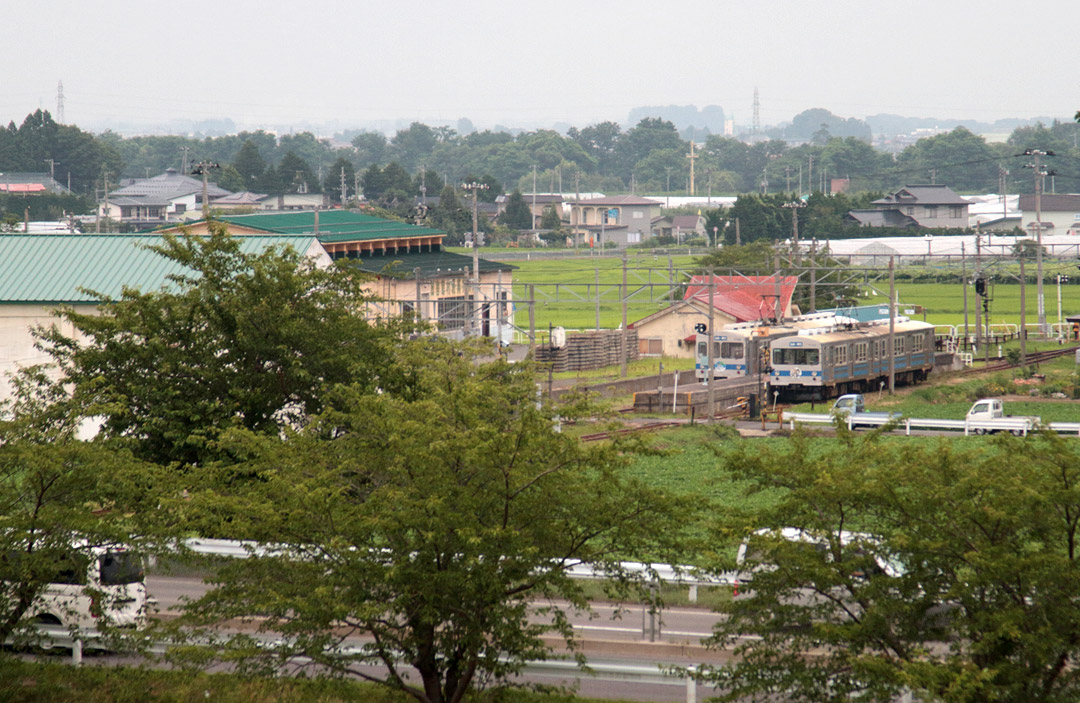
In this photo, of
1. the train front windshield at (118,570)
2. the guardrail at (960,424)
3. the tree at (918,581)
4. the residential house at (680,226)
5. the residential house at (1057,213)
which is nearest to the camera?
the tree at (918,581)

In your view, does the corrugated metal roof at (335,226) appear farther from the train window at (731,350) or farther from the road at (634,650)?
the road at (634,650)

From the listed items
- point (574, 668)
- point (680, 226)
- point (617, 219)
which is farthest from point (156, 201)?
point (574, 668)

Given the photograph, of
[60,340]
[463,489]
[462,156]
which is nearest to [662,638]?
[463,489]

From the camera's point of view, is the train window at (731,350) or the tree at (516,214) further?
the tree at (516,214)

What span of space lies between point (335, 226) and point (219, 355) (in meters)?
33.1

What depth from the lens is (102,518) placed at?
32.3 feet

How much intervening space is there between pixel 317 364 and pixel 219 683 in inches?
216

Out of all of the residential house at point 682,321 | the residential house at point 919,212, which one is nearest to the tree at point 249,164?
the residential house at point 919,212

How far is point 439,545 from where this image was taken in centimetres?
909

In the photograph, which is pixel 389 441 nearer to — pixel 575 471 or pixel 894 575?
pixel 575 471

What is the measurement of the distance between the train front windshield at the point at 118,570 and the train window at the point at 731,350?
2708 cm

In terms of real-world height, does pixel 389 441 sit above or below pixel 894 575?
above

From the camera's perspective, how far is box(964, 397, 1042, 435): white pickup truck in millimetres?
26906

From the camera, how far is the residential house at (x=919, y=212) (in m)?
94.5
